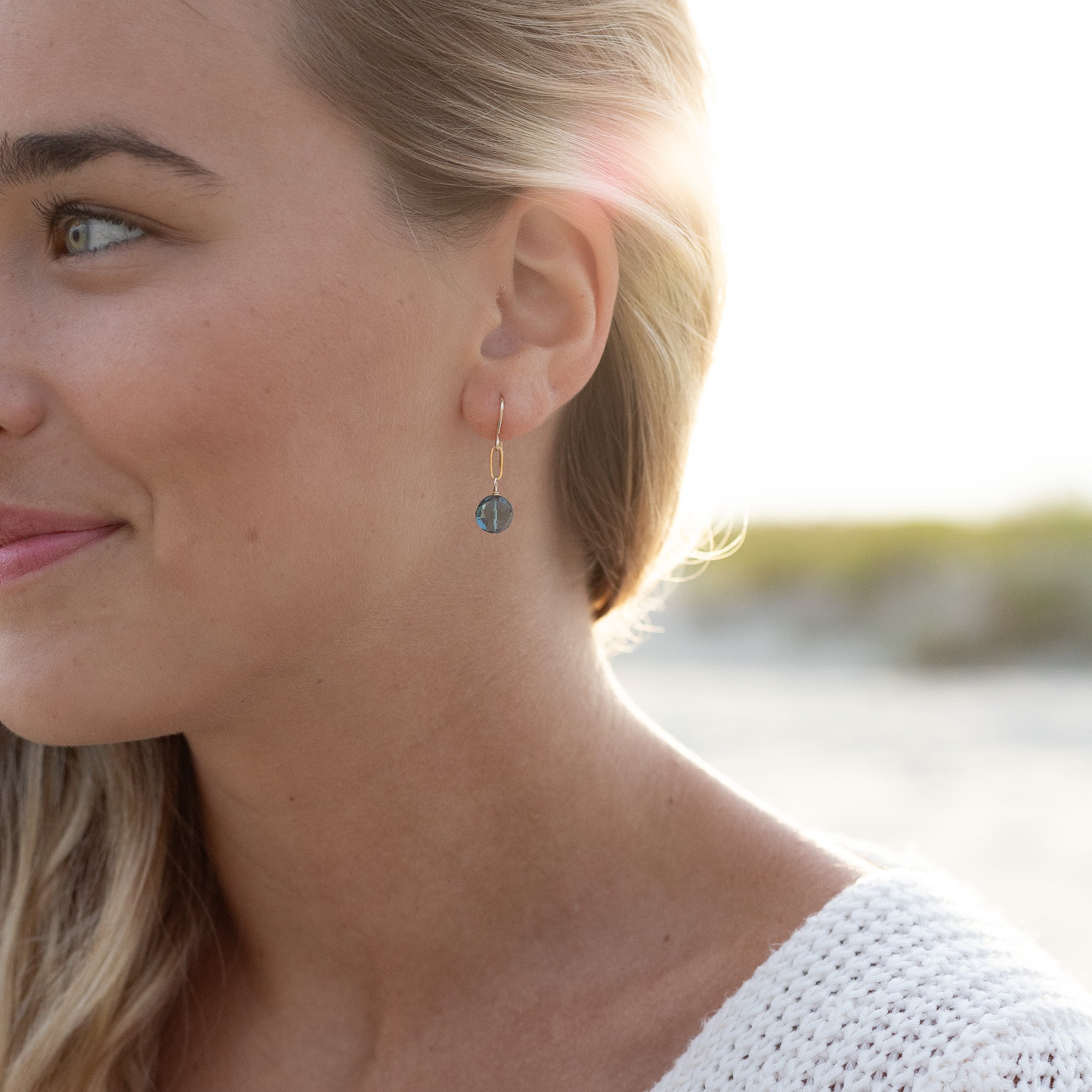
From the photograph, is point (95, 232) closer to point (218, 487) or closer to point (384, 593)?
point (218, 487)

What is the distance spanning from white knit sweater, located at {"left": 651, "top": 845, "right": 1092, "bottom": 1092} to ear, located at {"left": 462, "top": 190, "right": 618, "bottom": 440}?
0.72m

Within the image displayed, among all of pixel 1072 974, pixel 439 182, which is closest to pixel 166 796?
pixel 439 182

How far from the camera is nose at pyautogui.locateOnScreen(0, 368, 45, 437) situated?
1.25 metres

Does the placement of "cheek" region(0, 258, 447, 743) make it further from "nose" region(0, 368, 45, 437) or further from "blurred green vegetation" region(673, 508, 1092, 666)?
"blurred green vegetation" region(673, 508, 1092, 666)

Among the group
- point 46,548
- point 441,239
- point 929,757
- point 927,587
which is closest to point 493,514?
point 441,239

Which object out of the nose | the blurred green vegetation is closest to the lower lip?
the nose

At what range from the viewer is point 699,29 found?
1.78 meters

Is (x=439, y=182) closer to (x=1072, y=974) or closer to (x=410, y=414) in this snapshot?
(x=410, y=414)

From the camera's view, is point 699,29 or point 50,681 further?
point 699,29

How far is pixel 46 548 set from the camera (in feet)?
4.34

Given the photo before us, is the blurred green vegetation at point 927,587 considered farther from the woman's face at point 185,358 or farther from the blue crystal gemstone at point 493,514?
the woman's face at point 185,358

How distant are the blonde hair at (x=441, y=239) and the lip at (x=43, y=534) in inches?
19.4

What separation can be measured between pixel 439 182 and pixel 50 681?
0.72 m

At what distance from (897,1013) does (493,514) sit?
0.73 meters
